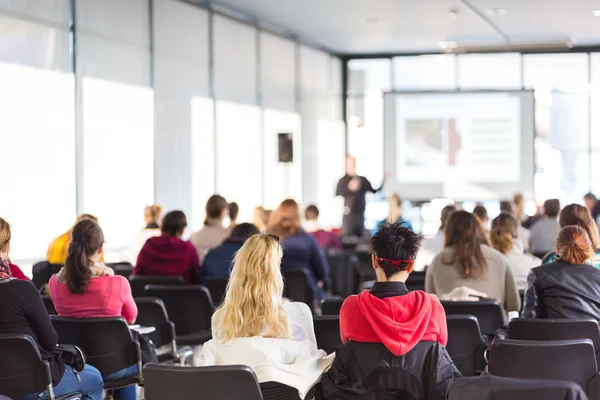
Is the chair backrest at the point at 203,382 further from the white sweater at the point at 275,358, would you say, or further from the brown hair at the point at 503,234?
the brown hair at the point at 503,234

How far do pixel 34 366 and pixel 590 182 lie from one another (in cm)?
1516

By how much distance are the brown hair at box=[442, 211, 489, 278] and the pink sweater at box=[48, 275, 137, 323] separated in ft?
6.56

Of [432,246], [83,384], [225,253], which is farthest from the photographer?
[432,246]

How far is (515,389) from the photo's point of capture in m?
2.51

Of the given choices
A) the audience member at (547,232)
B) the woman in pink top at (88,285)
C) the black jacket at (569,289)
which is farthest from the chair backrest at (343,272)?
the black jacket at (569,289)

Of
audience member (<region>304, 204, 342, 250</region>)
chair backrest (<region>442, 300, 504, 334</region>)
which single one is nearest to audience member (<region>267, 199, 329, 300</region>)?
chair backrest (<region>442, 300, 504, 334</region>)

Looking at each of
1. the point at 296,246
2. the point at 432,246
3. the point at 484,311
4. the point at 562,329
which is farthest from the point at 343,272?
the point at 562,329

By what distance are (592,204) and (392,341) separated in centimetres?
1063

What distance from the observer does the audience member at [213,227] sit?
26.3 ft

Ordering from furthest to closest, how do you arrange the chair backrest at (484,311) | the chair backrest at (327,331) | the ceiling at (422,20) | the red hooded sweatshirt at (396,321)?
the ceiling at (422,20) < the chair backrest at (484,311) < the chair backrest at (327,331) < the red hooded sweatshirt at (396,321)

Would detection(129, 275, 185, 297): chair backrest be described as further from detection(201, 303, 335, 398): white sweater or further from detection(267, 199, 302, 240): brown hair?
detection(201, 303, 335, 398): white sweater

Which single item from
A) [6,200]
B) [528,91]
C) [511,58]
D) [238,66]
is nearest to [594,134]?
[511,58]

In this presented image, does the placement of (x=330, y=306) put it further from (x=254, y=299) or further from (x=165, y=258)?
(x=165, y=258)

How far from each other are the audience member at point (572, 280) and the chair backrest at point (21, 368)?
2510 mm
